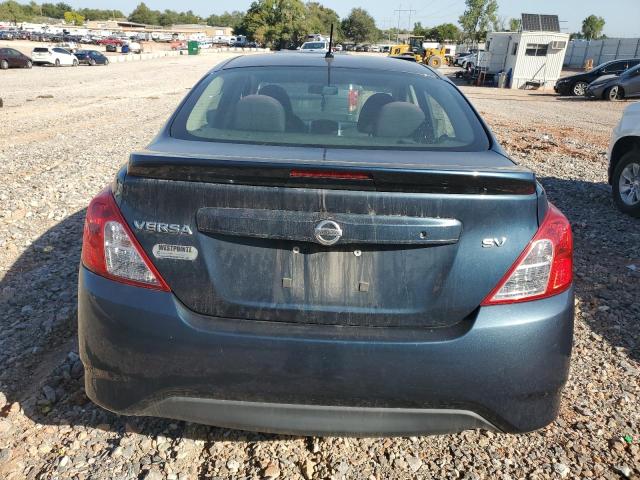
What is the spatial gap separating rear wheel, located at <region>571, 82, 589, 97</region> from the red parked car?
114 ft

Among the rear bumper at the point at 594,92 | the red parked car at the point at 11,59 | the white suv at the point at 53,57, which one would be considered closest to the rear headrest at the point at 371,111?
the rear bumper at the point at 594,92

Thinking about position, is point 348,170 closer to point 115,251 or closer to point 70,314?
point 115,251

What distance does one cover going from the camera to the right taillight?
192 cm

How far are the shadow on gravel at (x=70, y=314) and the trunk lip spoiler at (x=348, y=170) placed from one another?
1.32 m

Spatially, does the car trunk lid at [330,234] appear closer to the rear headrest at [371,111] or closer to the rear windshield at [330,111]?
the rear windshield at [330,111]

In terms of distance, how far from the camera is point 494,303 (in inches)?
75.6

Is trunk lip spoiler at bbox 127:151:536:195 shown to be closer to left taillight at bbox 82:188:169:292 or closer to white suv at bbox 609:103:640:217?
left taillight at bbox 82:188:169:292

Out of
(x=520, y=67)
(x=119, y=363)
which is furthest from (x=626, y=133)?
(x=520, y=67)

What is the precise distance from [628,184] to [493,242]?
5510 mm

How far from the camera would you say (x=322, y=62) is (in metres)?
3.31

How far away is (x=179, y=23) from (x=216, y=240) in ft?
698

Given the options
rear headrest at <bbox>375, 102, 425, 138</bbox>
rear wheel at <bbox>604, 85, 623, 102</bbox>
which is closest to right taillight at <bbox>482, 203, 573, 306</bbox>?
rear headrest at <bbox>375, 102, 425, 138</bbox>

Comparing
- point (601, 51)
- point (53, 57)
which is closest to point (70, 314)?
point (53, 57)

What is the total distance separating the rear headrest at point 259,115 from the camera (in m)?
2.65
